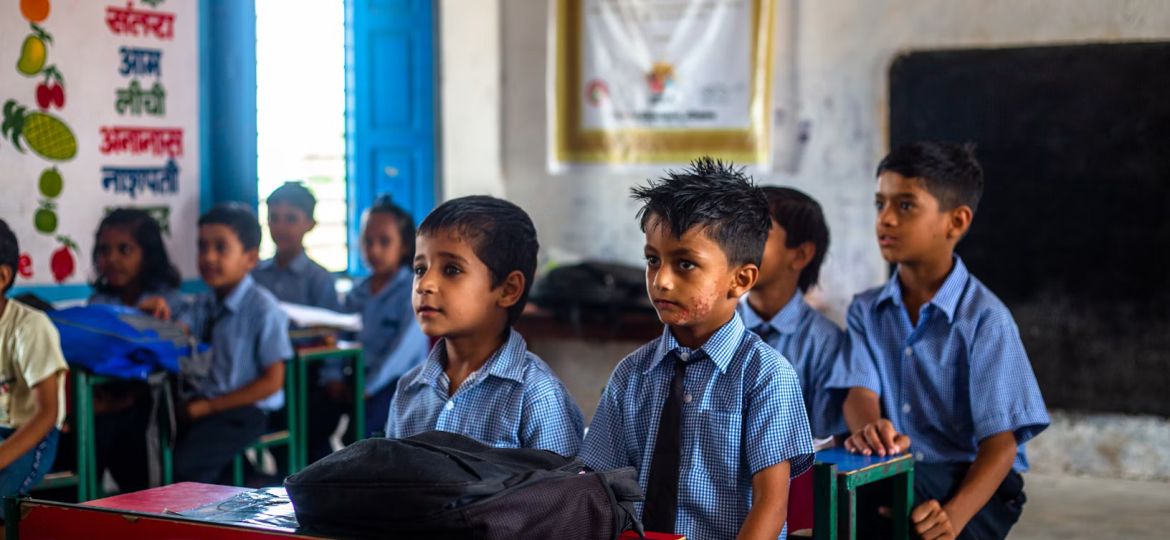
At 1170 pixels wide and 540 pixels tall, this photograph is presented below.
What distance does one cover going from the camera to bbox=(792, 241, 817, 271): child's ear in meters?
2.85

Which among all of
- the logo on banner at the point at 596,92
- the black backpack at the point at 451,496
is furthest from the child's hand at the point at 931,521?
the logo on banner at the point at 596,92

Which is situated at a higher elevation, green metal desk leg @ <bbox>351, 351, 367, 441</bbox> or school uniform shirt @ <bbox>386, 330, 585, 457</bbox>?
school uniform shirt @ <bbox>386, 330, 585, 457</bbox>

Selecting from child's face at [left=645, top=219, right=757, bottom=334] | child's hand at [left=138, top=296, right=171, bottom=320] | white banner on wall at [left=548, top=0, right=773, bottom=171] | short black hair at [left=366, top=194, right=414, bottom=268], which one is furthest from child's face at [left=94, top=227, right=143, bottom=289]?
child's face at [left=645, top=219, right=757, bottom=334]

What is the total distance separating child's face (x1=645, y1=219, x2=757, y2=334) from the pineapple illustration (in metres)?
3.02

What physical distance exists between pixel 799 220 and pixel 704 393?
1.02 m

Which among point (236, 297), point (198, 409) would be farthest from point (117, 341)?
point (236, 297)

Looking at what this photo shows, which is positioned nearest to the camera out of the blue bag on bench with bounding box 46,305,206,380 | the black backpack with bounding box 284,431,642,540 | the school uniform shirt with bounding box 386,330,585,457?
the black backpack with bounding box 284,431,642,540

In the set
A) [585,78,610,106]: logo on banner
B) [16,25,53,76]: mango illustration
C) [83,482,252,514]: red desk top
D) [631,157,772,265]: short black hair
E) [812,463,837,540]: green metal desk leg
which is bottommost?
[812,463,837,540]: green metal desk leg

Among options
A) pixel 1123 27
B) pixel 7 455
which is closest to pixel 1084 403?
pixel 1123 27

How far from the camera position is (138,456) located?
3.84 metres

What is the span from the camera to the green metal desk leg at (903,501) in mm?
2275

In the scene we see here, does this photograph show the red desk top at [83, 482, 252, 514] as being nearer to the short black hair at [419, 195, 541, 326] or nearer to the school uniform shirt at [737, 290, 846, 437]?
the short black hair at [419, 195, 541, 326]

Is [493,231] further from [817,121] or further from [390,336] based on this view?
[817,121]

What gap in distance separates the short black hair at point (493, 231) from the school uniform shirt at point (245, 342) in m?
1.70
